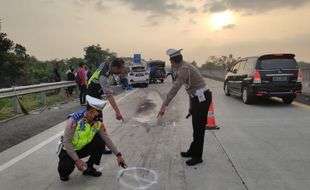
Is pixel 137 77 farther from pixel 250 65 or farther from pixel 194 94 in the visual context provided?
pixel 194 94

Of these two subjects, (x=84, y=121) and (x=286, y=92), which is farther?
(x=286, y=92)

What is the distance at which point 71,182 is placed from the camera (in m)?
5.14

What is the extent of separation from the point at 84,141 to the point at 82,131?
Result: 17 cm

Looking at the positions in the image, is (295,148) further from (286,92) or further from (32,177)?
(286,92)

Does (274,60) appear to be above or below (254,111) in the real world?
above

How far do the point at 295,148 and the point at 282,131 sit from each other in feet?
5.54

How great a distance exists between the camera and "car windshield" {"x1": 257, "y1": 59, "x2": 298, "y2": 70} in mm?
13047

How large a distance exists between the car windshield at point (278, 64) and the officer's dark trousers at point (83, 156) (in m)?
9.32

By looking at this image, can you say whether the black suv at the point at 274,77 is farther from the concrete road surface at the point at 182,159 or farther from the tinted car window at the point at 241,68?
the concrete road surface at the point at 182,159

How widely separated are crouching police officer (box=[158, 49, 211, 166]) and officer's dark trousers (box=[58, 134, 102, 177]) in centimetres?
120

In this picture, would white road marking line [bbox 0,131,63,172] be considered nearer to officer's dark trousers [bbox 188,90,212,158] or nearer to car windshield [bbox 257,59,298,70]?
officer's dark trousers [bbox 188,90,212,158]

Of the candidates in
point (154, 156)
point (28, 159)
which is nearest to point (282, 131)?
point (154, 156)

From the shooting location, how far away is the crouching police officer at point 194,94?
5.87 m

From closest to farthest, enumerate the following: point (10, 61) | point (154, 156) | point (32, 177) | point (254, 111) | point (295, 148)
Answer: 1. point (32, 177)
2. point (154, 156)
3. point (295, 148)
4. point (254, 111)
5. point (10, 61)
